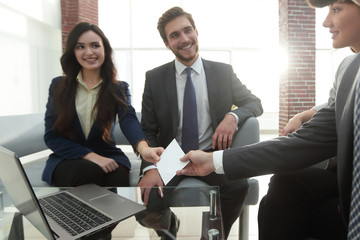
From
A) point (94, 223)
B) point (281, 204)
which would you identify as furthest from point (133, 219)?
point (281, 204)

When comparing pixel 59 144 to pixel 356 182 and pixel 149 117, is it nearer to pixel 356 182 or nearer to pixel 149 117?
pixel 149 117

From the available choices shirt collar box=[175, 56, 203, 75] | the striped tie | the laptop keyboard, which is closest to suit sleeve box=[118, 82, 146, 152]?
shirt collar box=[175, 56, 203, 75]

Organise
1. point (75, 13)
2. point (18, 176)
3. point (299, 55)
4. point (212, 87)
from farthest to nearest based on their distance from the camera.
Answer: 1. point (75, 13)
2. point (299, 55)
3. point (212, 87)
4. point (18, 176)

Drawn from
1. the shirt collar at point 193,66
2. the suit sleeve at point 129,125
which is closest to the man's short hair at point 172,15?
A: the shirt collar at point 193,66

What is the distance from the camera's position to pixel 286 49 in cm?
526

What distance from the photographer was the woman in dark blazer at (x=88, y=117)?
1883 millimetres

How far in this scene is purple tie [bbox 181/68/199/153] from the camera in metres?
2.07

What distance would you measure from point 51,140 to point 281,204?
155cm

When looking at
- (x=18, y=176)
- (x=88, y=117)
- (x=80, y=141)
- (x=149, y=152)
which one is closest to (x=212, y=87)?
(x=149, y=152)

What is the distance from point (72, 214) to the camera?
109 cm

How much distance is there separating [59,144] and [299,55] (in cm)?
458

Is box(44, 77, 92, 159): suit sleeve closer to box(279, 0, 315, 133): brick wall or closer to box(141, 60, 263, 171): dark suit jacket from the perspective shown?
box(141, 60, 263, 171): dark suit jacket

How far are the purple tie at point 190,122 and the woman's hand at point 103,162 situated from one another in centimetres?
51

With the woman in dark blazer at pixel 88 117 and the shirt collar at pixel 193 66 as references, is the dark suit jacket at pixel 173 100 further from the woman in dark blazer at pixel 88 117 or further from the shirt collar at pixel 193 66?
the woman in dark blazer at pixel 88 117
